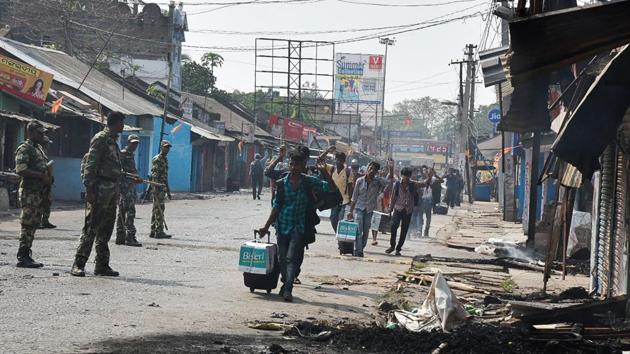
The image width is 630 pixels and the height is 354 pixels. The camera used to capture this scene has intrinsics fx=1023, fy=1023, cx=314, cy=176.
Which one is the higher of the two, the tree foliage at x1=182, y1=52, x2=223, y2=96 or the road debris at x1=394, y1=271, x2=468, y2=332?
the tree foliage at x1=182, y1=52, x2=223, y2=96

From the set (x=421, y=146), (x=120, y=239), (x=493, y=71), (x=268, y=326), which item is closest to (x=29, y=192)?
(x=120, y=239)

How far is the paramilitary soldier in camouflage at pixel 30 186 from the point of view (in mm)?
13039

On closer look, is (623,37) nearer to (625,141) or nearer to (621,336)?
(621,336)

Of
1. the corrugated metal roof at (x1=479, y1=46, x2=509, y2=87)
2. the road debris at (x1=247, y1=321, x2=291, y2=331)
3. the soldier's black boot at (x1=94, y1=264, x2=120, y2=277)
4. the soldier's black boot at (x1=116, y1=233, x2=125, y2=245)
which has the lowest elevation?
the road debris at (x1=247, y1=321, x2=291, y2=331)

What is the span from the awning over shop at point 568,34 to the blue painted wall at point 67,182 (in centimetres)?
2816

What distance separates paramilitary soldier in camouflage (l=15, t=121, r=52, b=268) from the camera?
13.0m

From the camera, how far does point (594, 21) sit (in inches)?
262

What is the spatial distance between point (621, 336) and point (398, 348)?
6.56ft

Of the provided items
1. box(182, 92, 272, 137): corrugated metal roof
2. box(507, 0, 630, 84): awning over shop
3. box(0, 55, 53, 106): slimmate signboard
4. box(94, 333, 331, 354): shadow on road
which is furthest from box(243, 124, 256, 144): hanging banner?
box(507, 0, 630, 84): awning over shop

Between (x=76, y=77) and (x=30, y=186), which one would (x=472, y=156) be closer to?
(x=76, y=77)

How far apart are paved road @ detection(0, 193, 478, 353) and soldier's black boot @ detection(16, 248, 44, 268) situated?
15 cm

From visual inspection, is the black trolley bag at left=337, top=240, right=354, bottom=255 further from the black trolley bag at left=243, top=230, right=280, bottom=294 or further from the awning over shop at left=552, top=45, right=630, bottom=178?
the awning over shop at left=552, top=45, right=630, bottom=178

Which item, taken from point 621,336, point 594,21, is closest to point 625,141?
point 621,336

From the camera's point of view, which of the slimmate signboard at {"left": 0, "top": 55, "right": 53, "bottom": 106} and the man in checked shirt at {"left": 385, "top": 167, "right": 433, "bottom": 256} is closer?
the man in checked shirt at {"left": 385, "top": 167, "right": 433, "bottom": 256}
